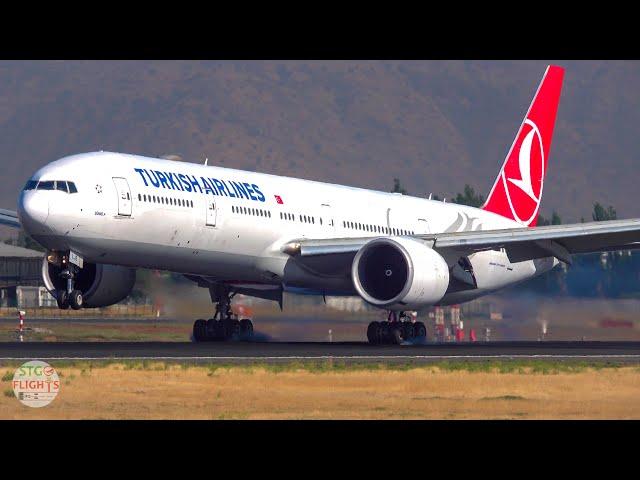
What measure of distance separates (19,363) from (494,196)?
22.2 m

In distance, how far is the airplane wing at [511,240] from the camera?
120ft

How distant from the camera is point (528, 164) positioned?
4703cm

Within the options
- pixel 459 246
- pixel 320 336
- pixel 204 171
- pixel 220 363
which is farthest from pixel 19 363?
pixel 320 336

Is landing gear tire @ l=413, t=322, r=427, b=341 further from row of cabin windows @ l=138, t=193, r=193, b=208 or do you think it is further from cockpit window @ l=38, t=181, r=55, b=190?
cockpit window @ l=38, t=181, r=55, b=190

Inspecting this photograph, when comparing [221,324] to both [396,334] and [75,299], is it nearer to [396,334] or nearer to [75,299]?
[396,334]

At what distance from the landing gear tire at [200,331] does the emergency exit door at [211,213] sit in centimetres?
496

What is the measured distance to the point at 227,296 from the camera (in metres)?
38.8

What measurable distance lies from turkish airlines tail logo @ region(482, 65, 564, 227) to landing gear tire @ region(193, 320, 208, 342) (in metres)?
11.8

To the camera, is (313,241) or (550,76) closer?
(313,241)

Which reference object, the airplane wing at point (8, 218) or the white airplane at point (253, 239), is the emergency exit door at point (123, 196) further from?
the airplane wing at point (8, 218)

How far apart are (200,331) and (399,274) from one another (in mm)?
6147

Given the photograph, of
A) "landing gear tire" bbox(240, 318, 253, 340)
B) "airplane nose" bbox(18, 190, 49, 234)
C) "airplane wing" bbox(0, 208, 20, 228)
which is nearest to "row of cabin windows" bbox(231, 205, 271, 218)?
"landing gear tire" bbox(240, 318, 253, 340)

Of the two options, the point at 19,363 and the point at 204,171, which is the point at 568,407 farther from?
the point at 204,171

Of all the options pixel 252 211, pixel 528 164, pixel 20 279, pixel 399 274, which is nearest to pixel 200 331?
pixel 252 211
